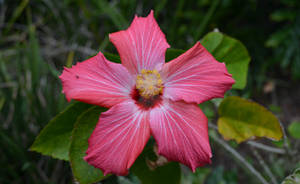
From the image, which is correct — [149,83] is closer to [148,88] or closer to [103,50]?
[148,88]

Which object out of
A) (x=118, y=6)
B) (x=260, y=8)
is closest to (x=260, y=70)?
(x=260, y=8)

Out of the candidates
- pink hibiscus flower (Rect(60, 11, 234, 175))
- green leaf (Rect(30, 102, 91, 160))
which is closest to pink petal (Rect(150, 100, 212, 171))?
pink hibiscus flower (Rect(60, 11, 234, 175))

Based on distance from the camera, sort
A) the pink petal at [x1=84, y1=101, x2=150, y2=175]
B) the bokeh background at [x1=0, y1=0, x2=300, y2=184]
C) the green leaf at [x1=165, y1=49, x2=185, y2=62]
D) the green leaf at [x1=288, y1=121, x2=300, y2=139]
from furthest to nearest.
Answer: the bokeh background at [x1=0, y1=0, x2=300, y2=184] < the green leaf at [x1=288, y1=121, x2=300, y2=139] < the green leaf at [x1=165, y1=49, x2=185, y2=62] < the pink petal at [x1=84, y1=101, x2=150, y2=175]

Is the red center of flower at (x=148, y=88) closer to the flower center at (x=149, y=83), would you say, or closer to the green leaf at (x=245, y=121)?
the flower center at (x=149, y=83)

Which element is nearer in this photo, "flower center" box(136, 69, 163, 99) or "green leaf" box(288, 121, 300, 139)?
"flower center" box(136, 69, 163, 99)

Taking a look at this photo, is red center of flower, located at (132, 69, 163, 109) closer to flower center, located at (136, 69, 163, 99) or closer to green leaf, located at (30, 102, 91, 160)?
flower center, located at (136, 69, 163, 99)
